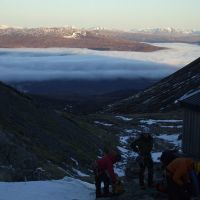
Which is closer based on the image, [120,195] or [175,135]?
[120,195]

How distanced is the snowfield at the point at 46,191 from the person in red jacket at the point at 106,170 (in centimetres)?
59

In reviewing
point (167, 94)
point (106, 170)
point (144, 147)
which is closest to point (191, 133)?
point (144, 147)

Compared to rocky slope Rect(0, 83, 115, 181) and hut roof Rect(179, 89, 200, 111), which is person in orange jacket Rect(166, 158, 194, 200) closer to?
hut roof Rect(179, 89, 200, 111)

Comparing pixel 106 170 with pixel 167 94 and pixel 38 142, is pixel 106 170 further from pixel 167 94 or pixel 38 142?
pixel 167 94

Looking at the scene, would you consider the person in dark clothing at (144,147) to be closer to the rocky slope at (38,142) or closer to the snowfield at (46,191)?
the snowfield at (46,191)

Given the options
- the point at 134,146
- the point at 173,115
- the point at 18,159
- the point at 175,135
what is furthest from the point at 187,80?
the point at 134,146

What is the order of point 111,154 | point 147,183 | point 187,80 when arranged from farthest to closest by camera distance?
point 187,80 → point 147,183 → point 111,154

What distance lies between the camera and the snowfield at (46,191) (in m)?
17.2

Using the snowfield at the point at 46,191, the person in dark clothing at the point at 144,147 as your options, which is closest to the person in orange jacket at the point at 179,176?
the person in dark clothing at the point at 144,147

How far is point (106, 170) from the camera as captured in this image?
1672cm

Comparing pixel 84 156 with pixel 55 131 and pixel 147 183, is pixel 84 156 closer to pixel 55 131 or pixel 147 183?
pixel 55 131

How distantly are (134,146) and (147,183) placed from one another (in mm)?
1862

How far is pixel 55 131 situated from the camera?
41.8 meters

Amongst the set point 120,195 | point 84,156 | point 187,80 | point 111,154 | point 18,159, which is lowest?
point 187,80
